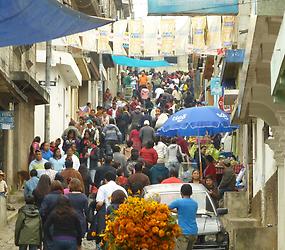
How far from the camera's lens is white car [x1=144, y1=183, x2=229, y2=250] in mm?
15914

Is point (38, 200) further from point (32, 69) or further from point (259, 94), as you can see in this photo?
point (32, 69)

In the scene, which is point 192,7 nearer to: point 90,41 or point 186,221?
point 90,41

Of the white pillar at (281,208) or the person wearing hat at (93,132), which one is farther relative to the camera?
the person wearing hat at (93,132)

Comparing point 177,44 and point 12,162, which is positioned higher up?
point 177,44

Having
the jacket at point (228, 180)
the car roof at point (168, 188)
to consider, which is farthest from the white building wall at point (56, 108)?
the car roof at point (168, 188)

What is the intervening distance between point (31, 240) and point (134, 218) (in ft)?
9.98

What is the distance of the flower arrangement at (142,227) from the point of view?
12289 millimetres

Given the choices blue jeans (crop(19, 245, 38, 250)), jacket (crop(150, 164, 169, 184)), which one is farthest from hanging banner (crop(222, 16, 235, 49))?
blue jeans (crop(19, 245, 38, 250))

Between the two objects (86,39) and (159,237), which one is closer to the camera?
(159,237)

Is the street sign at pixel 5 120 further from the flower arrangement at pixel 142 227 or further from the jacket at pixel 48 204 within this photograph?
the flower arrangement at pixel 142 227

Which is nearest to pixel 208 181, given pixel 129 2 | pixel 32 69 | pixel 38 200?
pixel 38 200

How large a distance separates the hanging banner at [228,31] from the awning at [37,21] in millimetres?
17416

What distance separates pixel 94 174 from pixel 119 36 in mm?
7506

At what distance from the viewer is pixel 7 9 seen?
9344 millimetres
